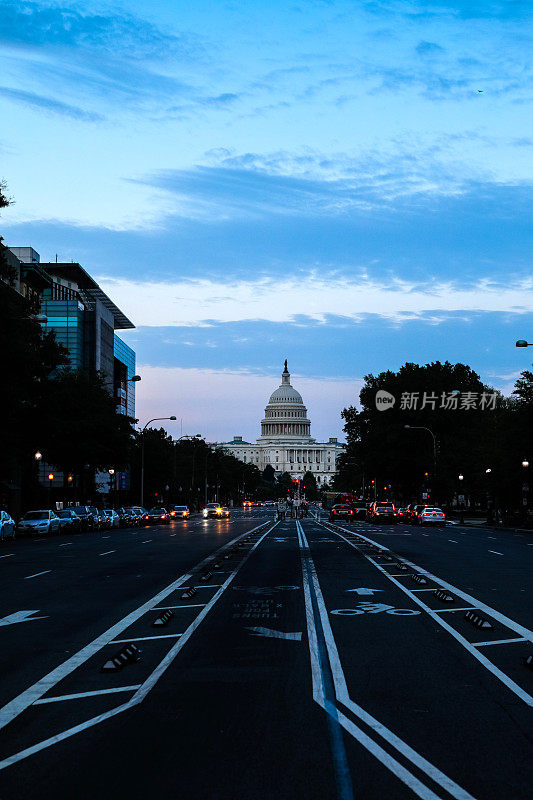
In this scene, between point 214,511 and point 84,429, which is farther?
point 214,511

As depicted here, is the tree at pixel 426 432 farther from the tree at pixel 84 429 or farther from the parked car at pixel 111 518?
the parked car at pixel 111 518

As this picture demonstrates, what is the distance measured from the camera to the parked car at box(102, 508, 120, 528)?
2734 inches

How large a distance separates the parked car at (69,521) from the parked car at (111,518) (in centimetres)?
648

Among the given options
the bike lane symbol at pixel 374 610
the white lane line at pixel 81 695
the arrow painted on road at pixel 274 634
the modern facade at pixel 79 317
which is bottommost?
the white lane line at pixel 81 695

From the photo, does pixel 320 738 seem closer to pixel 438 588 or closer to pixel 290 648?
pixel 290 648

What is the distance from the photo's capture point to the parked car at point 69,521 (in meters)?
60.3

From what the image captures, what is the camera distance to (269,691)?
10.1 m

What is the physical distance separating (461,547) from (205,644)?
2782 cm

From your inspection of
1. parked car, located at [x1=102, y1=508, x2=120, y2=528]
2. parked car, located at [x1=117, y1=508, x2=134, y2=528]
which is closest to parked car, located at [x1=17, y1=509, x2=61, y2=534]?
parked car, located at [x1=102, y1=508, x2=120, y2=528]

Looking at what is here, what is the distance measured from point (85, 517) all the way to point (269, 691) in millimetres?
55864

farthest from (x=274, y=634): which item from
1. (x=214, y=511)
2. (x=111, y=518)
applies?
(x=214, y=511)

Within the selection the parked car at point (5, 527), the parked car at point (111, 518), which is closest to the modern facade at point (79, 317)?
the parked car at point (111, 518)

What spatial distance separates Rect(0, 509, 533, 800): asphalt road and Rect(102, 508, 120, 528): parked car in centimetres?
4816

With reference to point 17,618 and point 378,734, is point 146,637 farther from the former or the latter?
point 378,734
